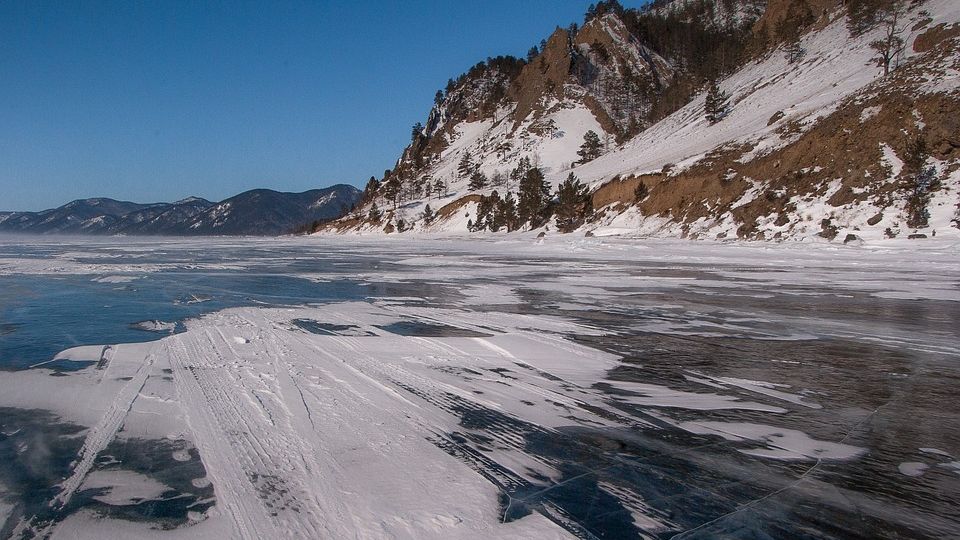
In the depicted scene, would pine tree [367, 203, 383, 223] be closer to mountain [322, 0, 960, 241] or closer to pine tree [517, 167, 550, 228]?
mountain [322, 0, 960, 241]

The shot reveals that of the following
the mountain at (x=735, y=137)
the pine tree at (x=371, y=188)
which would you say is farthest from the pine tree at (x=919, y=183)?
the pine tree at (x=371, y=188)

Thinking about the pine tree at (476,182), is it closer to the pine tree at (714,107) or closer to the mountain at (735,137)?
the mountain at (735,137)

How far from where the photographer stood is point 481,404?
13.8ft

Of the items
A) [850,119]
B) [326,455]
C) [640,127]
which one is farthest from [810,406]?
[640,127]

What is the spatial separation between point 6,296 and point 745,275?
17.9m

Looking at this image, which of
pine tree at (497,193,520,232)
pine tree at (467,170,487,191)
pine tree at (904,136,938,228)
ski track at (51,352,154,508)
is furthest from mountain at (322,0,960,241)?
ski track at (51,352,154,508)

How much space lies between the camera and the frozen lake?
2.53 m

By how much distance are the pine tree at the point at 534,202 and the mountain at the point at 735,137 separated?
8.4 inches

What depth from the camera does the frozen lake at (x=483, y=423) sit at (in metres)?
2.53

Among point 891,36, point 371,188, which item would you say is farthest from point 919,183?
point 371,188

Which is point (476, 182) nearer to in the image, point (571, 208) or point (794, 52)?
point (571, 208)

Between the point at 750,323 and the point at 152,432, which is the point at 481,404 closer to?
the point at 152,432

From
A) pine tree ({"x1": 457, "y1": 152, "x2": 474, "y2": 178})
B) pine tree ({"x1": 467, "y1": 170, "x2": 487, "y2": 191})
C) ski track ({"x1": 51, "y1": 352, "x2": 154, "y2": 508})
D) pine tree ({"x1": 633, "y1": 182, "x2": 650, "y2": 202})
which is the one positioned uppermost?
pine tree ({"x1": 457, "y1": 152, "x2": 474, "y2": 178})

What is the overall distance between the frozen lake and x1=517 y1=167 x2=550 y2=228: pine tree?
46.9 m
